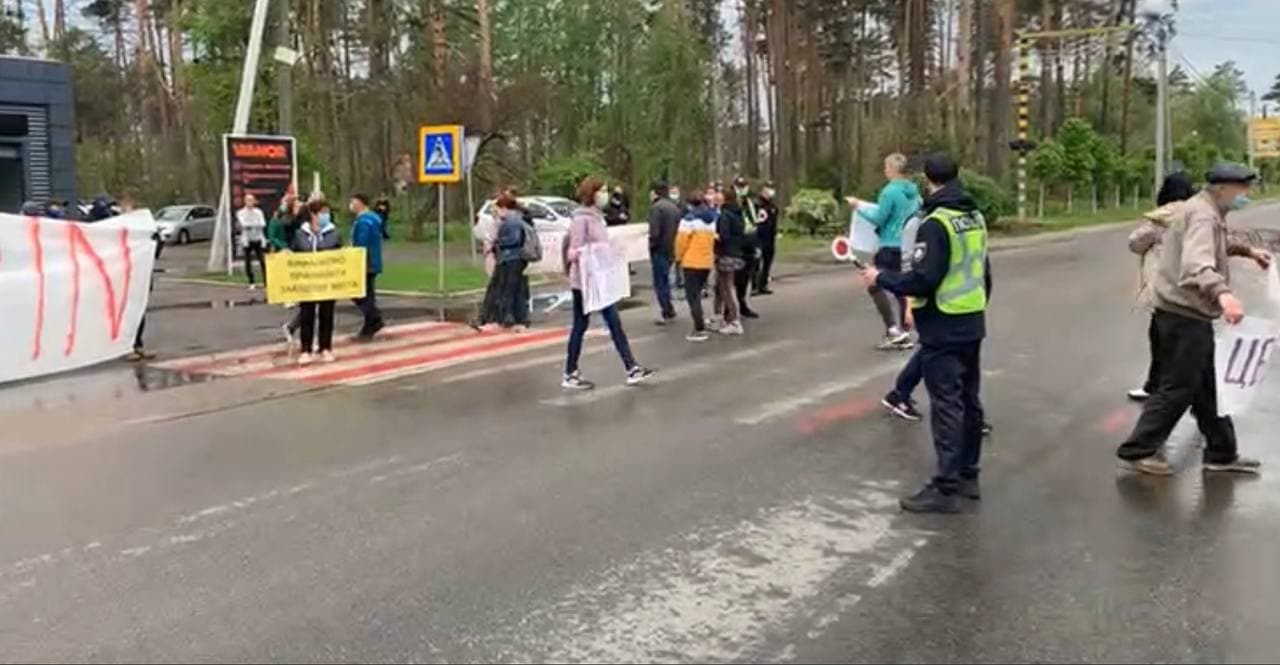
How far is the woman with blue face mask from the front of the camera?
1317cm

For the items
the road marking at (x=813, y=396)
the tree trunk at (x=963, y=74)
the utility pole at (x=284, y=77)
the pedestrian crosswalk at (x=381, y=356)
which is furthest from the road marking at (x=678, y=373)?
the tree trunk at (x=963, y=74)

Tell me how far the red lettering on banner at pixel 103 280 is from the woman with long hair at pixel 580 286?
16.7 feet

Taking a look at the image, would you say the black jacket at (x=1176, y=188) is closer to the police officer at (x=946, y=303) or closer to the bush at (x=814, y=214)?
the police officer at (x=946, y=303)

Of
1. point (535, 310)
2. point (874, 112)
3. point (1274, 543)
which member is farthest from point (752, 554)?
point (874, 112)

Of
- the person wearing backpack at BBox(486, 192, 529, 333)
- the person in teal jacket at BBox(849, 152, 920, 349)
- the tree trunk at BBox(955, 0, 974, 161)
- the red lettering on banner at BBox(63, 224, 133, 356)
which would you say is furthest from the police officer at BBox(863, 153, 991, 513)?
the tree trunk at BBox(955, 0, 974, 161)

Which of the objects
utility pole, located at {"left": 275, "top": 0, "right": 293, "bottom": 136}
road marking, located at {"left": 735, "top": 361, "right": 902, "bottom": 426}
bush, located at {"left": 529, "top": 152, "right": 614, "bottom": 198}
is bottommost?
road marking, located at {"left": 735, "top": 361, "right": 902, "bottom": 426}

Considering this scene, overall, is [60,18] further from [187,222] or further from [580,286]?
[580,286]

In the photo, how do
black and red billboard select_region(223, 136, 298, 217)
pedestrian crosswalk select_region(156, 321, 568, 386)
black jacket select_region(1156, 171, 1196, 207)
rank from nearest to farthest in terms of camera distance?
black jacket select_region(1156, 171, 1196, 207) → pedestrian crosswalk select_region(156, 321, 568, 386) → black and red billboard select_region(223, 136, 298, 217)

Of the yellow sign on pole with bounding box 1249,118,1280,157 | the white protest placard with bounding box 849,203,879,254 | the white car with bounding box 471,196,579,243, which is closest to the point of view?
the white protest placard with bounding box 849,203,879,254

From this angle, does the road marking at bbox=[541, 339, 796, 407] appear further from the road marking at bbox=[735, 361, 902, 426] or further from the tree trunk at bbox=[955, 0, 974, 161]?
the tree trunk at bbox=[955, 0, 974, 161]

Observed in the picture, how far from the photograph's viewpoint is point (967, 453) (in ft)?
22.6

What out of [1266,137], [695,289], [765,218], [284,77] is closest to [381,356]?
[695,289]

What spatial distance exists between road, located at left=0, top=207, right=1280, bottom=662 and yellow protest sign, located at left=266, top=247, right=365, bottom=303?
7.70 ft

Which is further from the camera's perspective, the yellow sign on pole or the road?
the yellow sign on pole
